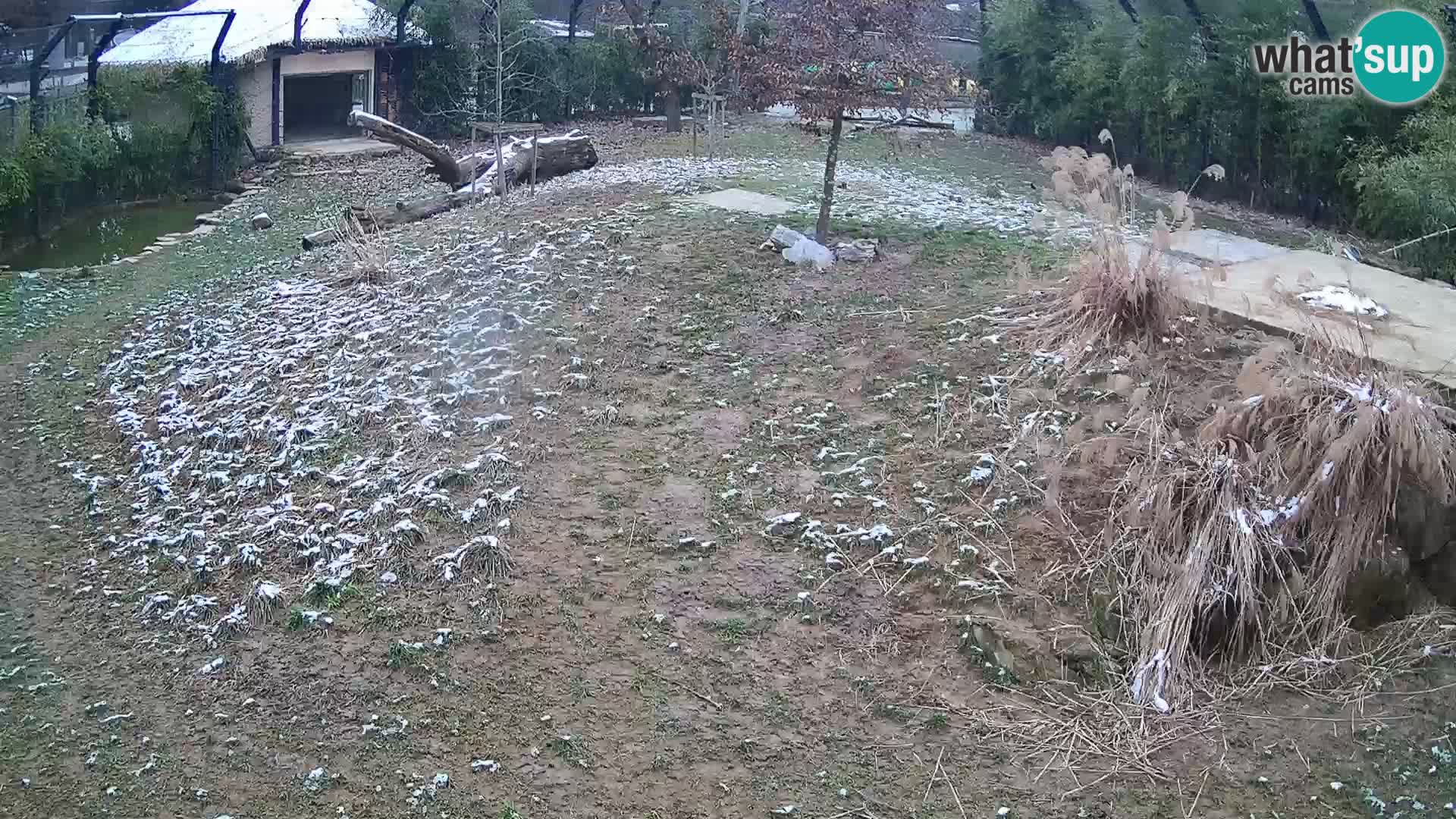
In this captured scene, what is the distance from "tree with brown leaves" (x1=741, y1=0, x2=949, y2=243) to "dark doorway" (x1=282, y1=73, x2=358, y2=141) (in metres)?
10.7

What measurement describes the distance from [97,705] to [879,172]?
336 inches

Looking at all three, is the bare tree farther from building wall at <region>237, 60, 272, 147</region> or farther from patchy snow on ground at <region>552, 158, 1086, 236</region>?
building wall at <region>237, 60, 272, 147</region>

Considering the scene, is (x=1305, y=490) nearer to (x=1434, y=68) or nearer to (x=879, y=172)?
(x=1434, y=68)

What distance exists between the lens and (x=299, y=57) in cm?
1525

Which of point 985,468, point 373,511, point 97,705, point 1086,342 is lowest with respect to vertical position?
point 97,705

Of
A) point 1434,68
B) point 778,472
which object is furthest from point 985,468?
point 1434,68

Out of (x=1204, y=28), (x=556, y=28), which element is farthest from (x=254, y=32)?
(x=1204, y=28)

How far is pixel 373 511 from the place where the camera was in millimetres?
4418

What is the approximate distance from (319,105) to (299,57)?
5.24ft

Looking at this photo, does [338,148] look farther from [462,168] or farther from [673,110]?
[462,168]

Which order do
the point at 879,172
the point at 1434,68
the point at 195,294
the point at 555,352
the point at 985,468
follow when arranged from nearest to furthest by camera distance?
the point at 985,468, the point at 555,352, the point at 195,294, the point at 1434,68, the point at 879,172

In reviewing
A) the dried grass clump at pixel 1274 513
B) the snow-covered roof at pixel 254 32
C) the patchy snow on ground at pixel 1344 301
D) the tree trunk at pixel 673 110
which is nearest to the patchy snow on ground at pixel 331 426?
the dried grass clump at pixel 1274 513

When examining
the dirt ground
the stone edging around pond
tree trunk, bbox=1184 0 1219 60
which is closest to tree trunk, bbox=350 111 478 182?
the stone edging around pond

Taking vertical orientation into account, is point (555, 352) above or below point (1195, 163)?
below
